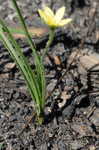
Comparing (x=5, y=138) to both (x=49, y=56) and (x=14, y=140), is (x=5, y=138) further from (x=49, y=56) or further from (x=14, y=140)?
(x=49, y=56)

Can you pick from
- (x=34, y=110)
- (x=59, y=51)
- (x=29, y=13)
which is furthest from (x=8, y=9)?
(x=34, y=110)

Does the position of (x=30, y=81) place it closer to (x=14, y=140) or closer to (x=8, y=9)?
(x=14, y=140)

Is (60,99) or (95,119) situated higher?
(60,99)

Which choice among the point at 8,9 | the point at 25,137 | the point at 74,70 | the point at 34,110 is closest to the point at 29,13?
the point at 8,9

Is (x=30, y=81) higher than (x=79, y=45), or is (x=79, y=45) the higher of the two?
(x=79, y=45)

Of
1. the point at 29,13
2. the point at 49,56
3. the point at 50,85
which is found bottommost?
the point at 50,85

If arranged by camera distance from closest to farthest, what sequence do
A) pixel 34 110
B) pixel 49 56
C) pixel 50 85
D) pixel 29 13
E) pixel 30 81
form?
pixel 30 81, pixel 34 110, pixel 50 85, pixel 49 56, pixel 29 13

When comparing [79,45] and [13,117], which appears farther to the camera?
[79,45]

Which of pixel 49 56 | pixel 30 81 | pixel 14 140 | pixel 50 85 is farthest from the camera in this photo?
pixel 49 56
